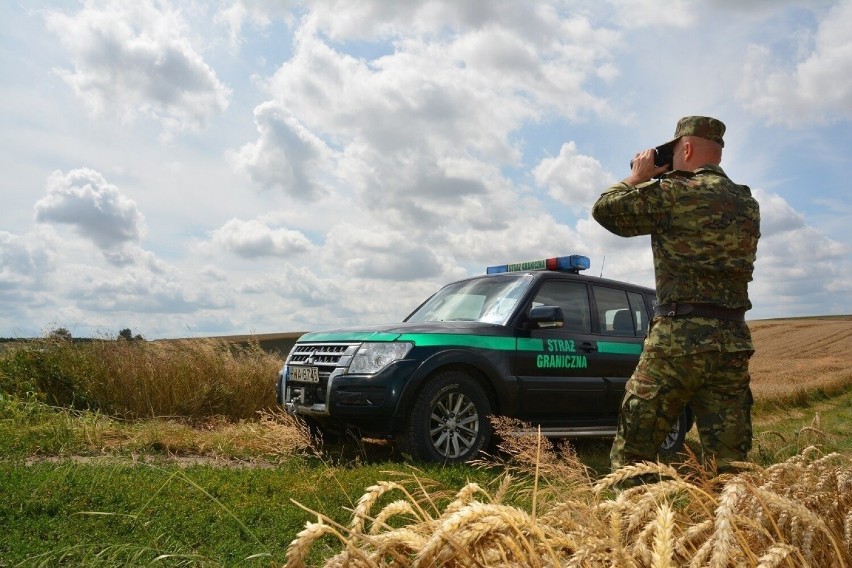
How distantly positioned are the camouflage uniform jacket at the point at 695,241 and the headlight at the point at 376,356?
7.98 ft

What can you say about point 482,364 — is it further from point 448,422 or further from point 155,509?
point 155,509

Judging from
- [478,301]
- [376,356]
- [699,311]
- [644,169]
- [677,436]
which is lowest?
[677,436]

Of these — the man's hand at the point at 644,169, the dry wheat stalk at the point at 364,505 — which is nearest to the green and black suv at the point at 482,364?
the man's hand at the point at 644,169

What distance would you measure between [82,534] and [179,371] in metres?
6.18

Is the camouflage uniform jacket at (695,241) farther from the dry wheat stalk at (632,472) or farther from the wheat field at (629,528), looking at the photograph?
the dry wheat stalk at (632,472)

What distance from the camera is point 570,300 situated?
7352 millimetres

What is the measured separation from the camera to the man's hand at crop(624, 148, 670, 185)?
166 inches

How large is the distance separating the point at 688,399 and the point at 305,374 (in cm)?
352

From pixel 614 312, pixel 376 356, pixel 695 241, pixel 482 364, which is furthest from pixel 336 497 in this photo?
pixel 614 312

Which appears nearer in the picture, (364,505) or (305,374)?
(364,505)

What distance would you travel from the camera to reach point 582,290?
24.5 ft

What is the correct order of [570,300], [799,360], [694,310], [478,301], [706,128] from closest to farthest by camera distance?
[694,310] → [706,128] → [478,301] → [570,300] → [799,360]

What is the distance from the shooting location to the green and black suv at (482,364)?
5.92 metres

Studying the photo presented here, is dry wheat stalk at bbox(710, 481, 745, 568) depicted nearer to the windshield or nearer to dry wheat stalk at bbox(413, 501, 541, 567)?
dry wheat stalk at bbox(413, 501, 541, 567)
